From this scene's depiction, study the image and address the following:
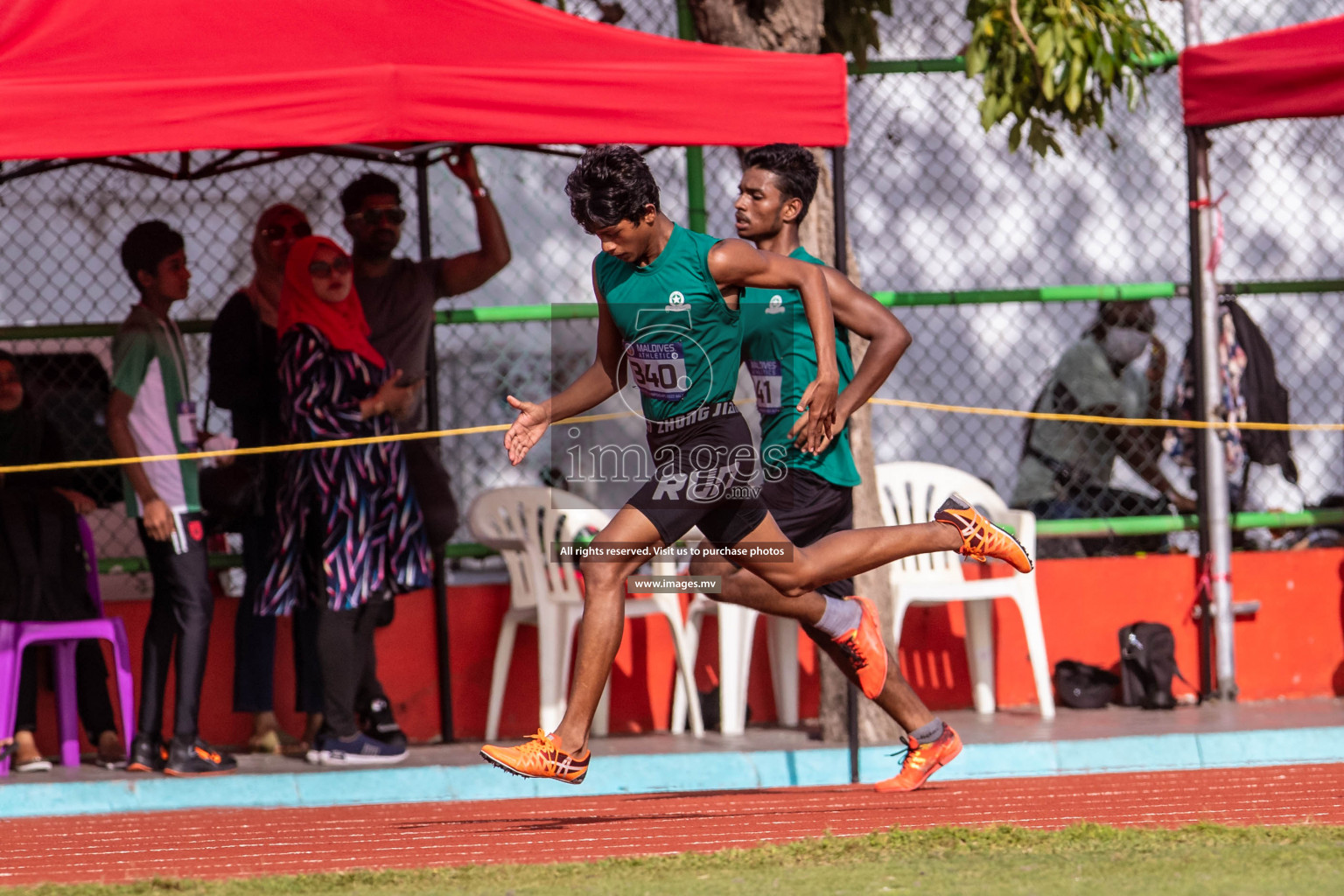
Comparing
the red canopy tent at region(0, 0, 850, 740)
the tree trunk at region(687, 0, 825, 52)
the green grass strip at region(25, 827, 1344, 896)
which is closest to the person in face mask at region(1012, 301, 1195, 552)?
the tree trunk at region(687, 0, 825, 52)

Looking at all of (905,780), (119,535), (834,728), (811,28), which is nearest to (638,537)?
(905,780)

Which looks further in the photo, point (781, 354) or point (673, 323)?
point (781, 354)

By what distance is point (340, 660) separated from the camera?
6.53m

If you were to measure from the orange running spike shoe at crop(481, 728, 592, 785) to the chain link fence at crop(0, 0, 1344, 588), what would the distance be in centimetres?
345

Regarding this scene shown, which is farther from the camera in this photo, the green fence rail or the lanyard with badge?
the green fence rail

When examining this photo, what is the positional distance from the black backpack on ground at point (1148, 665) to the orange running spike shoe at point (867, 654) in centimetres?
291

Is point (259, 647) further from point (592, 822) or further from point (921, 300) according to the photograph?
point (921, 300)

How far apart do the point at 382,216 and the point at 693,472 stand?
302 centimetres

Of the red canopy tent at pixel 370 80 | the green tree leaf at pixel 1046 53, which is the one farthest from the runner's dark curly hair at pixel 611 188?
the green tree leaf at pixel 1046 53

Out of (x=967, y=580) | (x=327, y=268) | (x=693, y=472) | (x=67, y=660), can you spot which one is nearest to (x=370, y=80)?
(x=327, y=268)

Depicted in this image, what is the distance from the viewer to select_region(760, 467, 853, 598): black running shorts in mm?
5180

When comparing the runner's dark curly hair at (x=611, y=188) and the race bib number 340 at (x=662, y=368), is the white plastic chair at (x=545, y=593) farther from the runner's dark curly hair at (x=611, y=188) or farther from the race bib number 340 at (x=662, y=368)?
the runner's dark curly hair at (x=611, y=188)

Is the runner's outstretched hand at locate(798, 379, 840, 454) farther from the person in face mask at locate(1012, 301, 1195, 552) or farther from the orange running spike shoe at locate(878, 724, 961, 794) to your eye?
the person in face mask at locate(1012, 301, 1195, 552)

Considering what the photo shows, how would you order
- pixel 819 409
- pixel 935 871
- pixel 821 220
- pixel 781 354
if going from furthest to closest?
pixel 821 220
pixel 781 354
pixel 819 409
pixel 935 871
